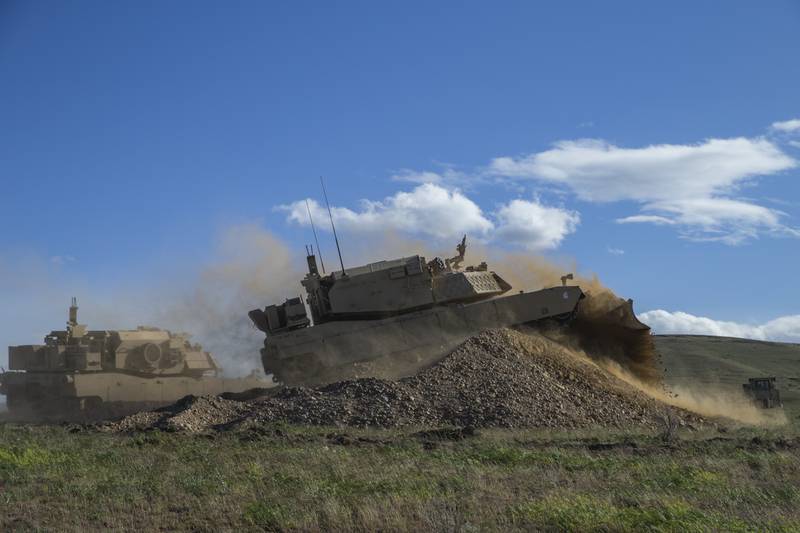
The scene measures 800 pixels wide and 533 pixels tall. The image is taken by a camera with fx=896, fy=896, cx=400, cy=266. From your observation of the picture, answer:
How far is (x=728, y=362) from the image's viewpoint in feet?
200

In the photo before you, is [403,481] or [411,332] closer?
[403,481]

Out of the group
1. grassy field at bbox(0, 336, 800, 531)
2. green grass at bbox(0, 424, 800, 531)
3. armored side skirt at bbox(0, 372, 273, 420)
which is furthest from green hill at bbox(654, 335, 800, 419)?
armored side skirt at bbox(0, 372, 273, 420)

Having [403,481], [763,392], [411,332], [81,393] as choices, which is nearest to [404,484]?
[403,481]

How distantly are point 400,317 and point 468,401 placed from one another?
19.1ft

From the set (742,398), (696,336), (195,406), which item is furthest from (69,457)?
(696,336)

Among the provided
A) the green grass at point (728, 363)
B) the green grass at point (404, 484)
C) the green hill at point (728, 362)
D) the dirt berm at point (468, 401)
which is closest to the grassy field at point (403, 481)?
the green grass at point (404, 484)

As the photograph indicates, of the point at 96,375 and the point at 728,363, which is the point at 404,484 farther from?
the point at 728,363

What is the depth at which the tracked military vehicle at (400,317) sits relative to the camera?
2638 cm

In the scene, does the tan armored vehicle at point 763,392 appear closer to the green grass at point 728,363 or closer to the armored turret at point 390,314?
the green grass at point 728,363

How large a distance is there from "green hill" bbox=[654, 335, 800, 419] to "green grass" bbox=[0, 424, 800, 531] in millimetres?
18748

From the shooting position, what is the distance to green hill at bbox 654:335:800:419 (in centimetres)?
4522

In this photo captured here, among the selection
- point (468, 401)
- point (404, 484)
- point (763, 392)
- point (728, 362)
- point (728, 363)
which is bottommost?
point (404, 484)

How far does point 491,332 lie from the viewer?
83.5ft

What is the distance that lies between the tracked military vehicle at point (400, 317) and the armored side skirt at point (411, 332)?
0.03 metres
